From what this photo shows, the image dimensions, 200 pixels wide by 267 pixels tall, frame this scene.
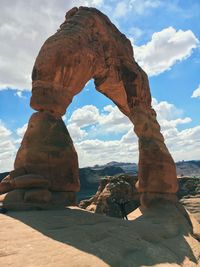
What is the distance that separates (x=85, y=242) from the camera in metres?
4.70

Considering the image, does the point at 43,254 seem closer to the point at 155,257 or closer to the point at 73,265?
the point at 73,265

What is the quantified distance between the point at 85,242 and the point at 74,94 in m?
5.11

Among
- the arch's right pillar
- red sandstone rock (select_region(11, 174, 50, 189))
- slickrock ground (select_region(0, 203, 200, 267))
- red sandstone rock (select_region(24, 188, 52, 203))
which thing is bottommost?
slickrock ground (select_region(0, 203, 200, 267))

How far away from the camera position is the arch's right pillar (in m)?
10.2

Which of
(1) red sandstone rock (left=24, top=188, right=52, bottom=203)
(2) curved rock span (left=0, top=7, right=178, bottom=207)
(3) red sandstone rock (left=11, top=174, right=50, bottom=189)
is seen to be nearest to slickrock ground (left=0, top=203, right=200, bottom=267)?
(1) red sandstone rock (left=24, top=188, right=52, bottom=203)

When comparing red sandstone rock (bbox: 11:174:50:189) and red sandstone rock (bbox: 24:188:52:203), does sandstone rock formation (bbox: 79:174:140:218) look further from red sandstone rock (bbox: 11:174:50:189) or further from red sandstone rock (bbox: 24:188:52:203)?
red sandstone rock (bbox: 24:188:52:203)

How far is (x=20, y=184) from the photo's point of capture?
23.0ft

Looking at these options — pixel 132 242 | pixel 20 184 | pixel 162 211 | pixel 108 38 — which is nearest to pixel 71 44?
pixel 108 38

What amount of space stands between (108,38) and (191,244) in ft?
21.1

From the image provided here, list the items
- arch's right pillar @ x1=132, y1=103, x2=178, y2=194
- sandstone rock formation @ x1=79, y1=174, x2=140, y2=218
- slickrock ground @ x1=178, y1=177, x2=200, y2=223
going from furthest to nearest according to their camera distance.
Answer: slickrock ground @ x1=178, y1=177, x2=200, y2=223
sandstone rock formation @ x1=79, y1=174, x2=140, y2=218
arch's right pillar @ x1=132, y1=103, x2=178, y2=194

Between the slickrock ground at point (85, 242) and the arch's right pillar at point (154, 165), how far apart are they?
Answer: 2.52m

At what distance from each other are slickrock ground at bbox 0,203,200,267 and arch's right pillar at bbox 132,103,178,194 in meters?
2.52

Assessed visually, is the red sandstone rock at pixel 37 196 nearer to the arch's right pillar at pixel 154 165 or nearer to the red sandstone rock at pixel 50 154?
the red sandstone rock at pixel 50 154

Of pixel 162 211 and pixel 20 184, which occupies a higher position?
pixel 20 184
